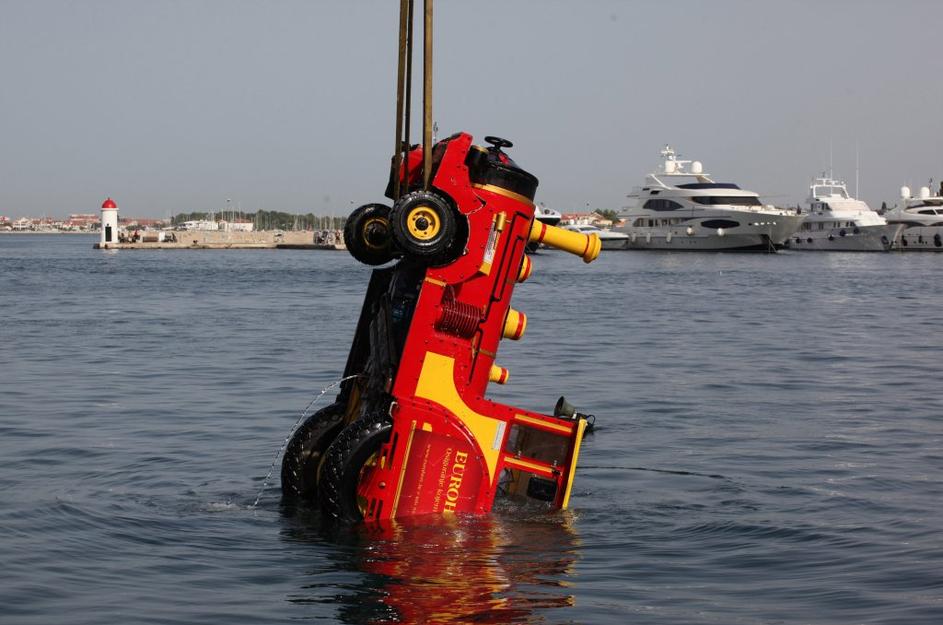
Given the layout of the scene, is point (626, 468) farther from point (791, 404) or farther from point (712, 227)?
point (712, 227)

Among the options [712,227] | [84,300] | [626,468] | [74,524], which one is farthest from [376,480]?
[712,227]

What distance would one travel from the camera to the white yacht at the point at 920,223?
100750 millimetres

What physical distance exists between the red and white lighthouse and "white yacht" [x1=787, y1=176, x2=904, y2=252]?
196 ft

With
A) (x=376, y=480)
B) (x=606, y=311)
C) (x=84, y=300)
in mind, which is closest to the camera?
(x=376, y=480)

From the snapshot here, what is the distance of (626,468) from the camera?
12547mm

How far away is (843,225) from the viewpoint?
104 metres

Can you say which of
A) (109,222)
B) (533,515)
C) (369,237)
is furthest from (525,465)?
(109,222)

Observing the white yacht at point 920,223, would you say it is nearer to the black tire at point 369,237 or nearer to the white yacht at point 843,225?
the white yacht at point 843,225

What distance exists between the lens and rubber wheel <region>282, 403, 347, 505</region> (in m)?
10.2

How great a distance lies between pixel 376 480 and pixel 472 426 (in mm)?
759

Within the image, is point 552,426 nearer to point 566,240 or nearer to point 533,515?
point 533,515

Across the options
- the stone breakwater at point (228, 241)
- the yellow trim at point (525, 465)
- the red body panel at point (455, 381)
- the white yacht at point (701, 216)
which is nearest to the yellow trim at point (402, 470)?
the red body panel at point (455, 381)

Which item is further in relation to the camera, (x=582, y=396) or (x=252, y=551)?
(x=582, y=396)

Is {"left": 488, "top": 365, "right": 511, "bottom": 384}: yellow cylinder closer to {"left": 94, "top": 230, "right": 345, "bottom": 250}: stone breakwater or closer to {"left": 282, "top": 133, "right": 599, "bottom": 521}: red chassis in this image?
{"left": 282, "top": 133, "right": 599, "bottom": 521}: red chassis
